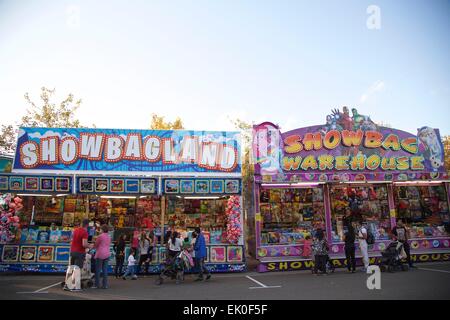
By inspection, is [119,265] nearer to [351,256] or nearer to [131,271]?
[131,271]

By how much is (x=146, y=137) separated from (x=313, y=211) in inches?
320

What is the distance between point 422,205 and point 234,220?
375 inches

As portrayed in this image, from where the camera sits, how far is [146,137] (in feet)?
45.2

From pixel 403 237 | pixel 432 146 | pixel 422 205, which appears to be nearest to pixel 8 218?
pixel 403 237

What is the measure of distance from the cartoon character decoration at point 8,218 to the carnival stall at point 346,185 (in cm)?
943

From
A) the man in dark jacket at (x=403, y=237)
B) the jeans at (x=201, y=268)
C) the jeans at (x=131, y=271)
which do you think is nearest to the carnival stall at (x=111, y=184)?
the jeans at (x=131, y=271)

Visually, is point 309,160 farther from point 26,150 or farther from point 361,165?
point 26,150

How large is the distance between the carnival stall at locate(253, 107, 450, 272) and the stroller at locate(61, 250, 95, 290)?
6292 mm

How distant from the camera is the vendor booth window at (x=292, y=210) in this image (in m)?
14.5

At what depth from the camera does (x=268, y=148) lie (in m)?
14.0

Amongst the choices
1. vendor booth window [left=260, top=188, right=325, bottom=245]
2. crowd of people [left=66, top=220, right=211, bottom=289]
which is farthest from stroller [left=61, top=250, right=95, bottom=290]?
vendor booth window [left=260, top=188, right=325, bottom=245]

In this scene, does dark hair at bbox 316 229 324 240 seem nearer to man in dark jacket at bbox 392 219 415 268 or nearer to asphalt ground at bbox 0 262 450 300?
asphalt ground at bbox 0 262 450 300

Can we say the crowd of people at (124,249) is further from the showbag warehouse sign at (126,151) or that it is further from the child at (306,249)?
the child at (306,249)

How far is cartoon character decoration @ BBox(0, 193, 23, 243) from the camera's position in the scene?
12219mm
